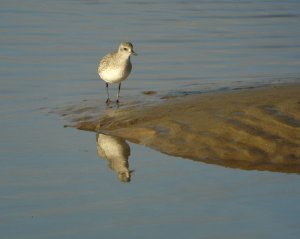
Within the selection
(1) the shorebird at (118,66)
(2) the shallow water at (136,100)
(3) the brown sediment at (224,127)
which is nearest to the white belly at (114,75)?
(1) the shorebird at (118,66)

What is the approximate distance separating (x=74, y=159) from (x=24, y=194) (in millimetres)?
1495

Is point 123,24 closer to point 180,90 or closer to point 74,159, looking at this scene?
point 180,90

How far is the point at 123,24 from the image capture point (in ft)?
69.6

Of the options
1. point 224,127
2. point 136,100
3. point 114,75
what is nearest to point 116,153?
point 224,127

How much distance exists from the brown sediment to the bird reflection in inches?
6.7

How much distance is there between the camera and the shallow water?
26.3ft

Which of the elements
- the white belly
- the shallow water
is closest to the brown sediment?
the shallow water

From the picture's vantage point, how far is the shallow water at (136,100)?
8031 mm

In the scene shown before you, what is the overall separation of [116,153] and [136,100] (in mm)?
2571

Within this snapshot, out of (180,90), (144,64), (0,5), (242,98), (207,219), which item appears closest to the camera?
(207,219)

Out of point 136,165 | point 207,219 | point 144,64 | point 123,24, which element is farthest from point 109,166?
point 123,24

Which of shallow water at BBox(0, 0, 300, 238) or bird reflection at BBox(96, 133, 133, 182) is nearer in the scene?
shallow water at BBox(0, 0, 300, 238)

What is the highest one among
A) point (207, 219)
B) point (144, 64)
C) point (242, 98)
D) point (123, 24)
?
point (123, 24)

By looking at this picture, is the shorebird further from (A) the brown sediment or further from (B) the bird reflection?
(B) the bird reflection
